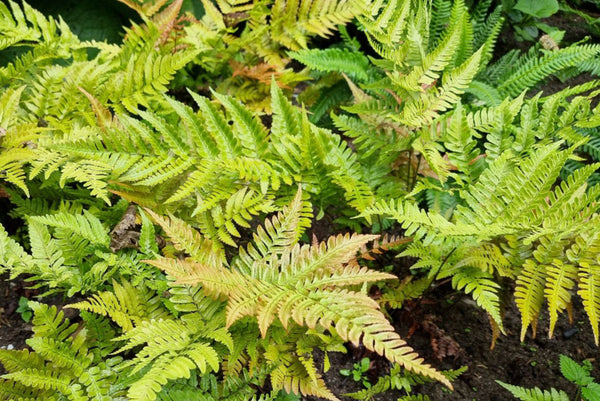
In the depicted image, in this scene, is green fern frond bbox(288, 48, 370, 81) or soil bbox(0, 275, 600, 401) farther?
green fern frond bbox(288, 48, 370, 81)

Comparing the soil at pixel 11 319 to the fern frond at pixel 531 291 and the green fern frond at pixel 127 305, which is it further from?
the fern frond at pixel 531 291

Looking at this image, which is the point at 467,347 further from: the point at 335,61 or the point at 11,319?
the point at 11,319

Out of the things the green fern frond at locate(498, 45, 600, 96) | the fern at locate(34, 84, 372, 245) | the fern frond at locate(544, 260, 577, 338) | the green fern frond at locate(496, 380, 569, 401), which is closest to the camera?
the fern frond at locate(544, 260, 577, 338)

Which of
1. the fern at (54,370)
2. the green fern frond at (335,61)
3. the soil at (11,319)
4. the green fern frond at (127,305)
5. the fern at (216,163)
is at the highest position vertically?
the green fern frond at (335,61)

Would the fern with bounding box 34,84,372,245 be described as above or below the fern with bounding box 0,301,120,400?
above

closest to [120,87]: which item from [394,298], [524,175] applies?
[394,298]

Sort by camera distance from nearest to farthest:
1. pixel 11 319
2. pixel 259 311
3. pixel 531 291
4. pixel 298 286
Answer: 1. pixel 259 311
2. pixel 298 286
3. pixel 531 291
4. pixel 11 319

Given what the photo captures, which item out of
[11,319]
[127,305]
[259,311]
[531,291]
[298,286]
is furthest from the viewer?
[11,319]

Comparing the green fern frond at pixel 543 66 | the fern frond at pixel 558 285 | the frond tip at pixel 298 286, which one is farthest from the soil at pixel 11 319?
the green fern frond at pixel 543 66

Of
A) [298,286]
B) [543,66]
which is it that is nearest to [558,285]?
[298,286]

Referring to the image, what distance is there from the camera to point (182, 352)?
1679mm

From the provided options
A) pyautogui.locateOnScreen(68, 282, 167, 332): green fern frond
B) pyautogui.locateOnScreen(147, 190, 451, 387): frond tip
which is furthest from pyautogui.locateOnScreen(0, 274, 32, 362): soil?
pyautogui.locateOnScreen(147, 190, 451, 387): frond tip

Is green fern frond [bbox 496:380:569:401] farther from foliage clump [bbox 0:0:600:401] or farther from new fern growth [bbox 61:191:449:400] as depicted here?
new fern growth [bbox 61:191:449:400]

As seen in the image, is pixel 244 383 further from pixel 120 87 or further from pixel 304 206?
pixel 120 87
